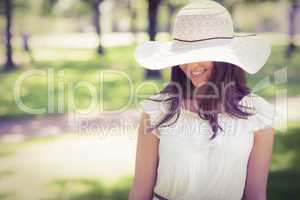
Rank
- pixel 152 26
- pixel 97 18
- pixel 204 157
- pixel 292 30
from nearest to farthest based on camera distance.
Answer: pixel 204 157, pixel 152 26, pixel 97 18, pixel 292 30

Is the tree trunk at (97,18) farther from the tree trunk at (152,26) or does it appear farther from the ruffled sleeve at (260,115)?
the ruffled sleeve at (260,115)

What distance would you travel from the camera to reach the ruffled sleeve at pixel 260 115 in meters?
1.07

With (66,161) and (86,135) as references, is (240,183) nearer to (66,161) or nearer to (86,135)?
(66,161)

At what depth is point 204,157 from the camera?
1061 millimetres

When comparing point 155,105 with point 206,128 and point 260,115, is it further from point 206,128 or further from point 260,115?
point 260,115

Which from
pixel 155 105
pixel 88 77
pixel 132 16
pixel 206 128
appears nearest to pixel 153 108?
pixel 155 105

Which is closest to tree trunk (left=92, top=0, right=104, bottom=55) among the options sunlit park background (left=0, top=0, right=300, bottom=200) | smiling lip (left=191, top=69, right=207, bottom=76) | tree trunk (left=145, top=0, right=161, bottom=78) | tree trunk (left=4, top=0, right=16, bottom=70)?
sunlit park background (left=0, top=0, right=300, bottom=200)

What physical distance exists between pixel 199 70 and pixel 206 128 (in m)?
0.16

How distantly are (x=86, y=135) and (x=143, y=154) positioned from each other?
412 cm

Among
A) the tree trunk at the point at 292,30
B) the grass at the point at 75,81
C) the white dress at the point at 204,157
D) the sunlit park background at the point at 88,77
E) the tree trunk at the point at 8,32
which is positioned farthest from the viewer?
the tree trunk at the point at 292,30

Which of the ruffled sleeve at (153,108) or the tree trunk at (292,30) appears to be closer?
the ruffled sleeve at (153,108)

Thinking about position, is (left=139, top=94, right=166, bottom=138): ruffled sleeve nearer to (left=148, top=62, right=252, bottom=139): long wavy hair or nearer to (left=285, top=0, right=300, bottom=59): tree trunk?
(left=148, top=62, right=252, bottom=139): long wavy hair

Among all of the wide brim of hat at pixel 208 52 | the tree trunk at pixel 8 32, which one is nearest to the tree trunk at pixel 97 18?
the tree trunk at pixel 8 32

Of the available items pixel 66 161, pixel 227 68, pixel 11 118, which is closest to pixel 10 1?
pixel 11 118
